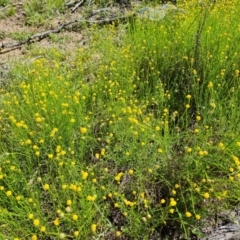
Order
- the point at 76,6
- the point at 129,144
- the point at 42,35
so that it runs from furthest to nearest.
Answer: the point at 76,6
the point at 42,35
the point at 129,144

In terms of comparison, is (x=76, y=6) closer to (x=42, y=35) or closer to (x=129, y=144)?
(x=42, y=35)

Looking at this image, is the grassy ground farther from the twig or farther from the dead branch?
the twig

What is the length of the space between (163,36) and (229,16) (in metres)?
0.84

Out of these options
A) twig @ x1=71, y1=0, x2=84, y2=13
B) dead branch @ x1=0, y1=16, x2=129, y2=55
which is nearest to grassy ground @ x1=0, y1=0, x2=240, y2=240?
dead branch @ x1=0, y1=16, x2=129, y2=55

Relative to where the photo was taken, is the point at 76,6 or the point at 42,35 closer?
the point at 42,35

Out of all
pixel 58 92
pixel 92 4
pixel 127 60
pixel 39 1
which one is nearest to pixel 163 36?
pixel 127 60

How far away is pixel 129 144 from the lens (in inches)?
95.6

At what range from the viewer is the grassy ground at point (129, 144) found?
2127 mm

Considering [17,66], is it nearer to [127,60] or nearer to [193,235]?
[127,60]

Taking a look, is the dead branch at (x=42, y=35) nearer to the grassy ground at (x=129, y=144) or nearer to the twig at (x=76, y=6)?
the twig at (x=76, y=6)

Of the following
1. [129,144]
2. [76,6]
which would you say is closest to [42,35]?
[76,6]

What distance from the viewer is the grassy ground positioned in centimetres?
213

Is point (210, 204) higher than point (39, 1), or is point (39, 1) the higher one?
point (39, 1)

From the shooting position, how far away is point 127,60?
11.2 ft
